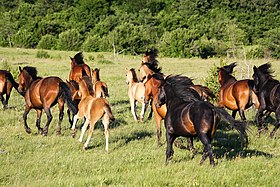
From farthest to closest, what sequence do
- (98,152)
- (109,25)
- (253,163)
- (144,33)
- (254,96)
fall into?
1. (109,25)
2. (144,33)
3. (254,96)
4. (98,152)
5. (253,163)

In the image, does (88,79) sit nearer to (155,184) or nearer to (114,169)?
(114,169)

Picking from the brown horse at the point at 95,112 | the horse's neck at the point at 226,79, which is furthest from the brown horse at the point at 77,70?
the horse's neck at the point at 226,79

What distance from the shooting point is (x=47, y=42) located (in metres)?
59.6

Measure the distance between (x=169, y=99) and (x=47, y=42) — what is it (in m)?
53.9

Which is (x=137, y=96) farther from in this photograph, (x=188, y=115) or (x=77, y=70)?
(x=188, y=115)

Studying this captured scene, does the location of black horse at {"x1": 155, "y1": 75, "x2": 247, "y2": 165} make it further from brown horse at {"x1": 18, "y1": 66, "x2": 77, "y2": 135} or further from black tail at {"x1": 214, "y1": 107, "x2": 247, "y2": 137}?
brown horse at {"x1": 18, "y1": 66, "x2": 77, "y2": 135}

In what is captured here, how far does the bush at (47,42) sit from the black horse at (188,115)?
5316cm

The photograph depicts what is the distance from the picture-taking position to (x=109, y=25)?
65.1 m

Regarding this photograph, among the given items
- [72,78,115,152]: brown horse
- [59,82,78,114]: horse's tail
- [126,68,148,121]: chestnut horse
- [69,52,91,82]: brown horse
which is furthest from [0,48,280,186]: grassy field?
[69,52,91,82]: brown horse

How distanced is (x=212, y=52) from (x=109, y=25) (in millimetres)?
19328

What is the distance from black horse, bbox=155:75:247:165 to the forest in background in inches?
1556

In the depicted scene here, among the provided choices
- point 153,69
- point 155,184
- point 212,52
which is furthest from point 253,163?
point 212,52

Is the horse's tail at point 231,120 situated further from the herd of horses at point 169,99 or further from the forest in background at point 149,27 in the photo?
the forest in background at point 149,27

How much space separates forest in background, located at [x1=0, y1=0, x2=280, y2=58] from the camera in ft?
174
